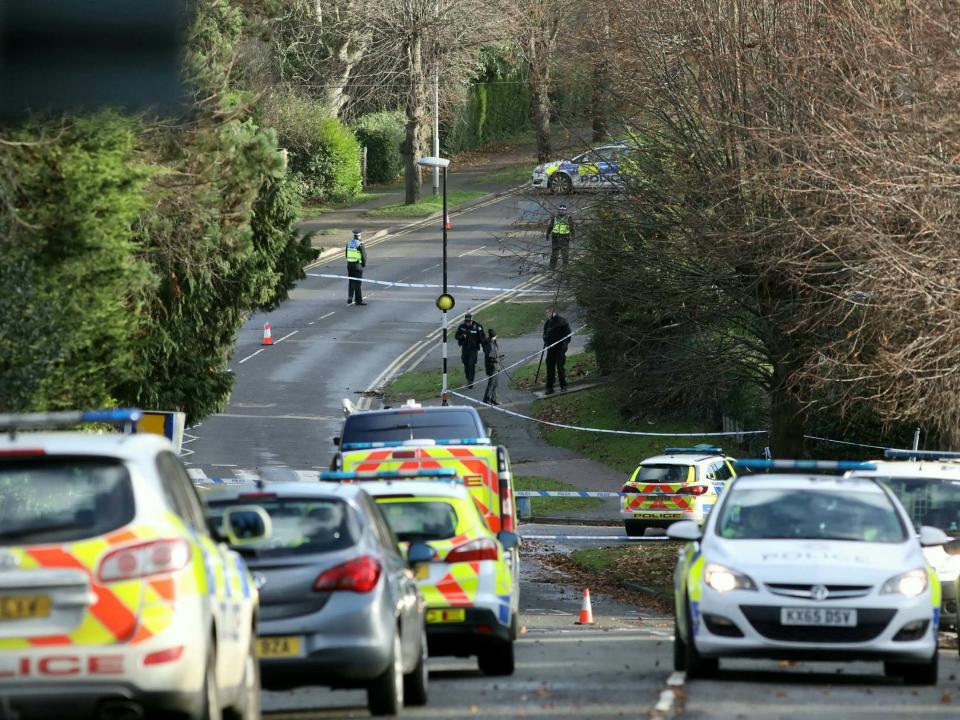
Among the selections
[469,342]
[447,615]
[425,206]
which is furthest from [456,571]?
[425,206]

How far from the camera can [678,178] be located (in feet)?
84.6

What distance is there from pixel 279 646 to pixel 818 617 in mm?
3866

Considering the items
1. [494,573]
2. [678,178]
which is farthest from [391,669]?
[678,178]

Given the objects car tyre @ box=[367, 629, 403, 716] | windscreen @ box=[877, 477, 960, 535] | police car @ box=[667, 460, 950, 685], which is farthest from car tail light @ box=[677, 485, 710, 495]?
car tyre @ box=[367, 629, 403, 716]

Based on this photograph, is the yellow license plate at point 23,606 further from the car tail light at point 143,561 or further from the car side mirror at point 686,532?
the car side mirror at point 686,532

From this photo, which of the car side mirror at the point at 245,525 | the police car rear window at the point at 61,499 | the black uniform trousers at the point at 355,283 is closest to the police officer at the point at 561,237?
the car side mirror at the point at 245,525

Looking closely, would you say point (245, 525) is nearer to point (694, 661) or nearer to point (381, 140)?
point (694, 661)

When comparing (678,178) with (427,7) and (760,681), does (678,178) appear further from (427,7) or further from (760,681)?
(427,7)

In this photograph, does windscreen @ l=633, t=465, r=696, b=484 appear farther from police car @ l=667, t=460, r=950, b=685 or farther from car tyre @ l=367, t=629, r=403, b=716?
car tyre @ l=367, t=629, r=403, b=716

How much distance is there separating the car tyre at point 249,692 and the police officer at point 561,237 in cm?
1842

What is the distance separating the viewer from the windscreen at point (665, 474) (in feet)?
101

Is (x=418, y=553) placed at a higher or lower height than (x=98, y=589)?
lower

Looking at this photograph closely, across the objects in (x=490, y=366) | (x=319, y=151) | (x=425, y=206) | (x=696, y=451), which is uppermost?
(x=319, y=151)

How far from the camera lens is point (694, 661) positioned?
13.0 m
